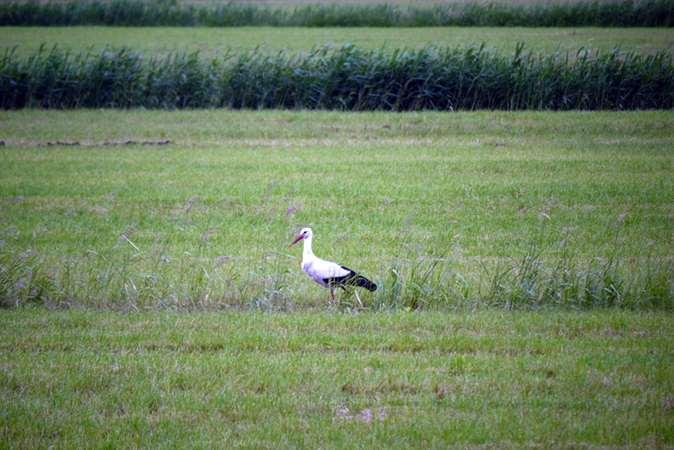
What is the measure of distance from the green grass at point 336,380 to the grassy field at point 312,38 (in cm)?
3024

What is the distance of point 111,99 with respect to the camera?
29984mm

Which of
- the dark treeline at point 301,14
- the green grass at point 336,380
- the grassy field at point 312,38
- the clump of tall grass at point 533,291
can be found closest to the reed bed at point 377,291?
the clump of tall grass at point 533,291

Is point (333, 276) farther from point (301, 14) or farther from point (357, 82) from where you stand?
point (301, 14)

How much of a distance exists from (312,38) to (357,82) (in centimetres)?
1654

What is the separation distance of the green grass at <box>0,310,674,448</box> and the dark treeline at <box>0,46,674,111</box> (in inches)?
755

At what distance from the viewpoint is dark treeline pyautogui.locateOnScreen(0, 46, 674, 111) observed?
1119 inches

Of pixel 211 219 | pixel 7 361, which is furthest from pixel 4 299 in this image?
pixel 211 219

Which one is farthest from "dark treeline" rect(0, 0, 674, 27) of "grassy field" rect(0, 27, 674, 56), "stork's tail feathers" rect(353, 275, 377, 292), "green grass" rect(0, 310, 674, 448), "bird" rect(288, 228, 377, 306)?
"green grass" rect(0, 310, 674, 448)

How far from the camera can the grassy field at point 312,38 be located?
134ft

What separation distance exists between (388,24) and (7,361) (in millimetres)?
45668

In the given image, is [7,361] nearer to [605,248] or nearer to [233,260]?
[233,260]

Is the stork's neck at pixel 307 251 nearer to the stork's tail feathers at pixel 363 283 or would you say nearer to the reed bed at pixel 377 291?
the reed bed at pixel 377 291

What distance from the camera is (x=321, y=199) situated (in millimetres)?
17406

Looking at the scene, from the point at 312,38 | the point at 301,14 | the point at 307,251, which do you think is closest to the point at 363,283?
the point at 307,251
